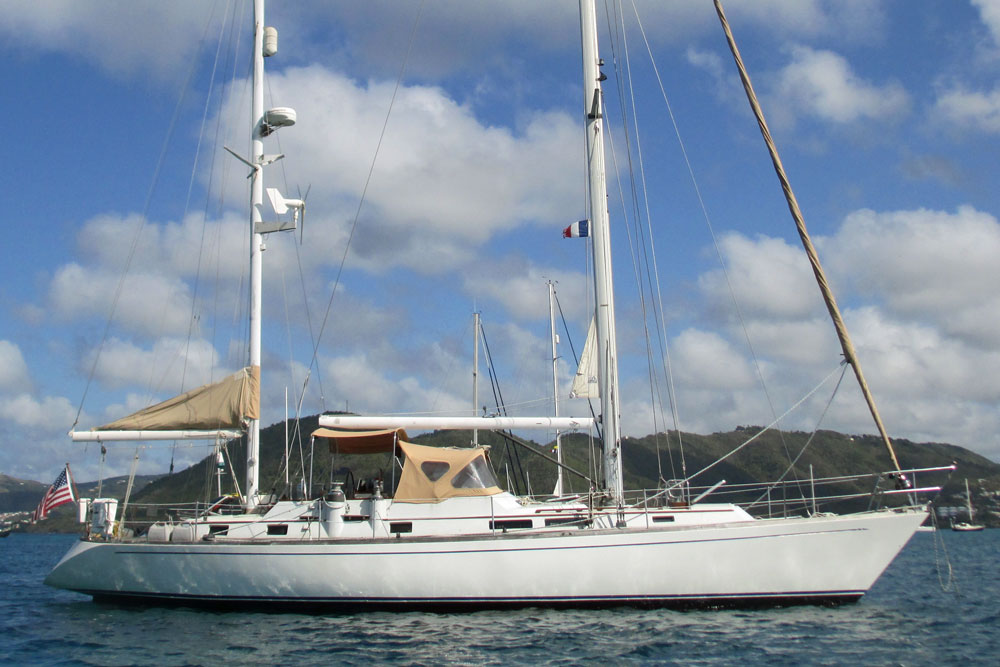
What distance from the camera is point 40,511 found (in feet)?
61.3

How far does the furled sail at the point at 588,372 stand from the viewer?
1923 cm

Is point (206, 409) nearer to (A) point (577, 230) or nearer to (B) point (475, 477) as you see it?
(B) point (475, 477)

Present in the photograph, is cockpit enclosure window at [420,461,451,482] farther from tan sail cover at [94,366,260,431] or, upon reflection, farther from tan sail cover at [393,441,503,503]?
tan sail cover at [94,366,260,431]

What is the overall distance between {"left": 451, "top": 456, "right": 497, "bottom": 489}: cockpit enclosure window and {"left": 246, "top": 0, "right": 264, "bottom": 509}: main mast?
17.6 feet

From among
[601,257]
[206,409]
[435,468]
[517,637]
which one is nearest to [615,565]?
[517,637]

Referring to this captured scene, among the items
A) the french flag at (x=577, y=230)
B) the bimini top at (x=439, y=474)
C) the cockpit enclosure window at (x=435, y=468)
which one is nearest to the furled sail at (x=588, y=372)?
the french flag at (x=577, y=230)

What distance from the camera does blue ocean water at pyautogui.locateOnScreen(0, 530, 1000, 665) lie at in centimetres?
1295

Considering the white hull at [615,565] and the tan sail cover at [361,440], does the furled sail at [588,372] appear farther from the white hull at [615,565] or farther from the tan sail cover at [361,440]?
the tan sail cover at [361,440]

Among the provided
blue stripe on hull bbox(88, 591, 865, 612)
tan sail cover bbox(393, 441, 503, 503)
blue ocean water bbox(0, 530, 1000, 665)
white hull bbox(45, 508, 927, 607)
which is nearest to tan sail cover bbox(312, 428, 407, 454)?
tan sail cover bbox(393, 441, 503, 503)

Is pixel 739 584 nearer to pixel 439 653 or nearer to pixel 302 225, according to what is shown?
pixel 439 653

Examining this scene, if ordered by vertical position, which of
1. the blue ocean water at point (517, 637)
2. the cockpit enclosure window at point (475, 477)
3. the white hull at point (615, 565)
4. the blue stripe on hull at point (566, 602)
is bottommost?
the blue ocean water at point (517, 637)

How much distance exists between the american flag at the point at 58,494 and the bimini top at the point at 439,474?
21.5 feet

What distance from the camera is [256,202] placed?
2048 centimetres

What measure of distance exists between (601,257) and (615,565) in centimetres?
683
